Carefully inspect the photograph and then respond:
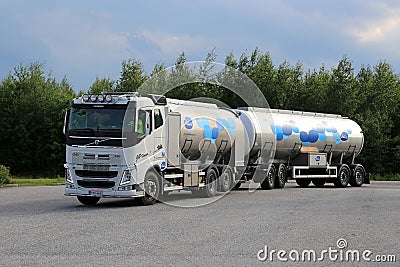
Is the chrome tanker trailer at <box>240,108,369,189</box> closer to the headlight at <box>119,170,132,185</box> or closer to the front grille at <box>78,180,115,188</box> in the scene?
the headlight at <box>119,170,132,185</box>

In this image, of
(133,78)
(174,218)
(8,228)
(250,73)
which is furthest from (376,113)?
(8,228)

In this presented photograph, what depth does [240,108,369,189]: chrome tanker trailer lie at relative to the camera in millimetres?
28734

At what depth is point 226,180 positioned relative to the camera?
2488cm

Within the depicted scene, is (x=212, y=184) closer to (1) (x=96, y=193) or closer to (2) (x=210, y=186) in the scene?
(2) (x=210, y=186)

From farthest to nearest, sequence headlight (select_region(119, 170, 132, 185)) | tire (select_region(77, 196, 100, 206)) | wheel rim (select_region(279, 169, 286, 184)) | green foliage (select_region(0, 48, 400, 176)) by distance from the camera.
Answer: green foliage (select_region(0, 48, 400, 176))
wheel rim (select_region(279, 169, 286, 184))
tire (select_region(77, 196, 100, 206))
headlight (select_region(119, 170, 132, 185))

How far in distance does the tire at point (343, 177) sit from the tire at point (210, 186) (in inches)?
438

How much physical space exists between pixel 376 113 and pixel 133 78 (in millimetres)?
21095

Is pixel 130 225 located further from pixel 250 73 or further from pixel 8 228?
pixel 250 73

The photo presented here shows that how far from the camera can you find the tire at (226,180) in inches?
967

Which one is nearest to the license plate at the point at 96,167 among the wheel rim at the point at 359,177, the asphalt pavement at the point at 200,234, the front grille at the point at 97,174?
the front grille at the point at 97,174

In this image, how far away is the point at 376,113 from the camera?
179ft

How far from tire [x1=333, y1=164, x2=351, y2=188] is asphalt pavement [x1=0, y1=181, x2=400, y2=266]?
458 inches

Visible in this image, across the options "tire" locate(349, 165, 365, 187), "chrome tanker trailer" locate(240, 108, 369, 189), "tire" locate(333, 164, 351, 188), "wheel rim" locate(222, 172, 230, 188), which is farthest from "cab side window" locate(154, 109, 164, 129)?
"tire" locate(349, 165, 365, 187)

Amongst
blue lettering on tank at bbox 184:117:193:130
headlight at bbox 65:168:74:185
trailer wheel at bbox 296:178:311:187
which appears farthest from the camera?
trailer wheel at bbox 296:178:311:187
